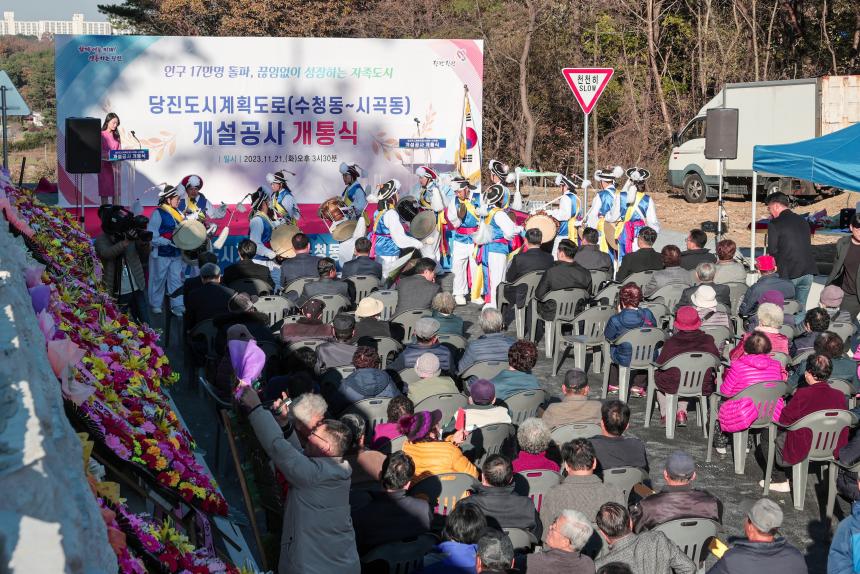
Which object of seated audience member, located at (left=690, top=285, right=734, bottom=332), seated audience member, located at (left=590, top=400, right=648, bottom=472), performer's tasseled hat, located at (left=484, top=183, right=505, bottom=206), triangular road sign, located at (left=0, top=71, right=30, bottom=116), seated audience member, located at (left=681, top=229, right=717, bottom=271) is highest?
triangular road sign, located at (left=0, top=71, right=30, bottom=116)

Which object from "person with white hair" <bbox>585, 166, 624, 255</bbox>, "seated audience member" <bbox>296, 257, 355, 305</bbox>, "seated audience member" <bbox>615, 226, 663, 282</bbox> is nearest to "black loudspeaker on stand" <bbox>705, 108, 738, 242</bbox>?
"person with white hair" <bbox>585, 166, 624, 255</bbox>

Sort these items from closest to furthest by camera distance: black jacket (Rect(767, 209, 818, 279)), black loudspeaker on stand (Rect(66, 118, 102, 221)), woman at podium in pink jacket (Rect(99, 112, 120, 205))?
black jacket (Rect(767, 209, 818, 279)) → black loudspeaker on stand (Rect(66, 118, 102, 221)) → woman at podium in pink jacket (Rect(99, 112, 120, 205))

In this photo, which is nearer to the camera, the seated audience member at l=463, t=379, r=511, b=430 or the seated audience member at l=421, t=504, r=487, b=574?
the seated audience member at l=421, t=504, r=487, b=574

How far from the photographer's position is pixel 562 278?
10844 millimetres

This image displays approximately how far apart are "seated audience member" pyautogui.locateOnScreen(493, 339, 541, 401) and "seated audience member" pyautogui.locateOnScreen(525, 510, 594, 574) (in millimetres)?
2630

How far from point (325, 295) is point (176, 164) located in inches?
351

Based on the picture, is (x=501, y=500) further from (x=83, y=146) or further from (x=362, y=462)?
(x=83, y=146)

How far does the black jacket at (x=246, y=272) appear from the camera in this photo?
10.9 metres

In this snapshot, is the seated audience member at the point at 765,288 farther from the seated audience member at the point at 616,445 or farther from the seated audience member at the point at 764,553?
the seated audience member at the point at 764,553

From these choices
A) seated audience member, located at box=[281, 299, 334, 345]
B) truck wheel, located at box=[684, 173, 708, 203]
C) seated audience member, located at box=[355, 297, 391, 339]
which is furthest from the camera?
truck wheel, located at box=[684, 173, 708, 203]

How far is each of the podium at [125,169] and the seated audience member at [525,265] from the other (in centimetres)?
750

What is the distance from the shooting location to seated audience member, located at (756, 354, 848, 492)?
7281 millimetres

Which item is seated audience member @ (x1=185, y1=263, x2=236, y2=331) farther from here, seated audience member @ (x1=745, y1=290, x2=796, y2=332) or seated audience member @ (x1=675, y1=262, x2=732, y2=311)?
seated audience member @ (x1=745, y1=290, x2=796, y2=332)

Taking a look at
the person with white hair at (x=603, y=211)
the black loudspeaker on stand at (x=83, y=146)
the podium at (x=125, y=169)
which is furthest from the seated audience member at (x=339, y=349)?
the podium at (x=125, y=169)
